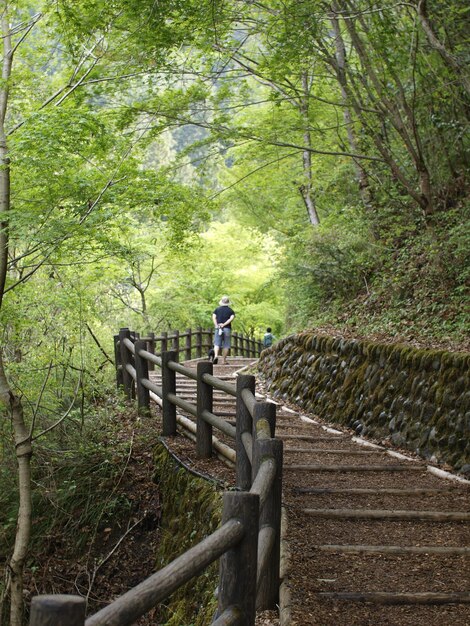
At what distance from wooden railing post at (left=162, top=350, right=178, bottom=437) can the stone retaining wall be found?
8.77 ft

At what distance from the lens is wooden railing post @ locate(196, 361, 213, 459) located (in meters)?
6.56

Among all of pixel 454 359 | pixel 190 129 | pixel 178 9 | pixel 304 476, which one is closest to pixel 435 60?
pixel 178 9

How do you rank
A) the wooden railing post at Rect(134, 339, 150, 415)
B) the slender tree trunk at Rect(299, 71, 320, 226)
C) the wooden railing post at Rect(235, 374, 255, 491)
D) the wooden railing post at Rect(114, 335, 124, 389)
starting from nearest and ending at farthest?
the wooden railing post at Rect(235, 374, 255, 491), the wooden railing post at Rect(134, 339, 150, 415), the wooden railing post at Rect(114, 335, 124, 389), the slender tree trunk at Rect(299, 71, 320, 226)

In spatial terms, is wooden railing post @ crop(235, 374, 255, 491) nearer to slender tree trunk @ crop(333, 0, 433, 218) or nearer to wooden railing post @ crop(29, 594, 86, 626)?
wooden railing post @ crop(29, 594, 86, 626)

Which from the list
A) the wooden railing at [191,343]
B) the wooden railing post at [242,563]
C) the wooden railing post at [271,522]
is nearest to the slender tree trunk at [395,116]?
the wooden railing at [191,343]

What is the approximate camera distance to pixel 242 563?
2715 mm

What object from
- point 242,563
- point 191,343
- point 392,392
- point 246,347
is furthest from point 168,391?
point 246,347

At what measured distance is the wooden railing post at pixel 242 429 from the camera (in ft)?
16.2

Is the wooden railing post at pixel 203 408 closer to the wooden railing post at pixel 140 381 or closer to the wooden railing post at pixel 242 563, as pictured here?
the wooden railing post at pixel 140 381

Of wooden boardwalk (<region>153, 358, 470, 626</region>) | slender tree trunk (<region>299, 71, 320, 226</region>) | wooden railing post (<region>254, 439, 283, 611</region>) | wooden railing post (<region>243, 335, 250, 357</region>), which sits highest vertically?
slender tree trunk (<region>299, 71, 320, 226</region>)

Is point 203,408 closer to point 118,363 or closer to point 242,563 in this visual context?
point 242,563

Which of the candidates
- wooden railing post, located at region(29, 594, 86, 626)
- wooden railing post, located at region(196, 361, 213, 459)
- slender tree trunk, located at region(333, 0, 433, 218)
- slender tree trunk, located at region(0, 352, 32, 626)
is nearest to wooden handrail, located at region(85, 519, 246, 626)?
wooden railing post, located at region(29, 594, 86, 626)

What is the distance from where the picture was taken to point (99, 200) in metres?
8.50

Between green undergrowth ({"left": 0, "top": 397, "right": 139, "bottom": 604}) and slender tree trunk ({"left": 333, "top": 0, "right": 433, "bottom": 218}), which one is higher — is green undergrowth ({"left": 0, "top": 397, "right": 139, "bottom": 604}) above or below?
below
